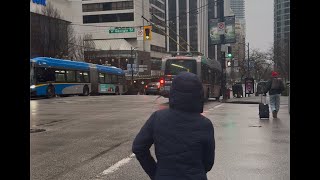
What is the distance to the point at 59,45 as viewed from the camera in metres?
59.3

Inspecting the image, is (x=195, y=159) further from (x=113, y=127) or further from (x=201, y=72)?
(x=201, y=72)

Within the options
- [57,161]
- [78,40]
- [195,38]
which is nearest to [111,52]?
[78,40]

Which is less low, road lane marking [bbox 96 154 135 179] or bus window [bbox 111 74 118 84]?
bus window [bbox 111 74 118 84]

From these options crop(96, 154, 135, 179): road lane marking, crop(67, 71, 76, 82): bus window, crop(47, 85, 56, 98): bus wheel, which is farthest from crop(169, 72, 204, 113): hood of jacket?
crop(67, 71, 76, 82): bus window

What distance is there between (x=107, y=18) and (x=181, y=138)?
9247cm

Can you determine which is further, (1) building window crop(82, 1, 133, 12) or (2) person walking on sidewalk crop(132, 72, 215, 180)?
(1) building window crop(82, 1, 133, 12)

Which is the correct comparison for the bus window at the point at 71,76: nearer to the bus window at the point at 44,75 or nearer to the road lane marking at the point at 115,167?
the bus window at the point at 44,75

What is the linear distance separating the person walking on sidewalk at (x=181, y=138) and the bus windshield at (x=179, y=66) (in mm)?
Result: 23851

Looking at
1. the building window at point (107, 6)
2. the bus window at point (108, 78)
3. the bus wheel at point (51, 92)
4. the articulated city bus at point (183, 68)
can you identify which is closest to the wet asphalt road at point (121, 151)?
the articulated city bus at point (183, 68)

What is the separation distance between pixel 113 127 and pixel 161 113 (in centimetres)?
1008

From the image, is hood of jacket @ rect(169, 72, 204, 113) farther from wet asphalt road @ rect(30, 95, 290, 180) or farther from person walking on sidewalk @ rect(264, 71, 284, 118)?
person walking on sidewalk @ rect(264, 71, 284, 118)

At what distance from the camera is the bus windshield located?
2719cm

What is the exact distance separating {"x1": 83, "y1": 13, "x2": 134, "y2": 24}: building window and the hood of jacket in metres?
85.5

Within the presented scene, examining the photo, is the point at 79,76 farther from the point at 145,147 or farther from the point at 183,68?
the point at 145,147
